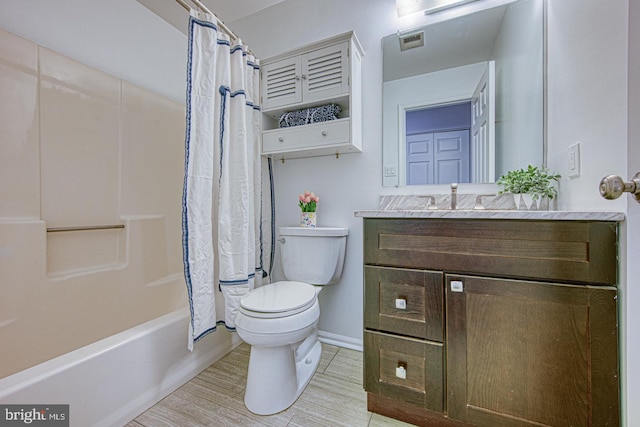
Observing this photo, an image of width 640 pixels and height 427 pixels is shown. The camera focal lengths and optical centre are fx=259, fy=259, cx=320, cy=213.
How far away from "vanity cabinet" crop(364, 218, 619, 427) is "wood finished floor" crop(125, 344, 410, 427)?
5.5 inches

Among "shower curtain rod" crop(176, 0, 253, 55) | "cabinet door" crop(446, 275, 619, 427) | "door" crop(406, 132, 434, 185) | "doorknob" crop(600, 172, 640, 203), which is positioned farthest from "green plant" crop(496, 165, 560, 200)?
"shower curtain rod" crop(176, 0, 253, 55)

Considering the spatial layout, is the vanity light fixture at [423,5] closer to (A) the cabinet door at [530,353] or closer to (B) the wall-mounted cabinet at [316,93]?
(B) the wall-mounted cabinet at [316,93]

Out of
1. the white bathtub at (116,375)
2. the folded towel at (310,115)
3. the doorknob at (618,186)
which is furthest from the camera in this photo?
the folded towel at (310,115)

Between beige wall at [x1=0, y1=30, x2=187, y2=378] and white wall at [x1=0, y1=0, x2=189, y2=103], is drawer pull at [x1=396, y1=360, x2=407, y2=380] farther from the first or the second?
white wall at [x1=0, y1=0, x2=189, y2=103]

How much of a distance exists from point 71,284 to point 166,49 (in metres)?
1.67

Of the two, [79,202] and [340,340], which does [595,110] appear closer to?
[340,340]

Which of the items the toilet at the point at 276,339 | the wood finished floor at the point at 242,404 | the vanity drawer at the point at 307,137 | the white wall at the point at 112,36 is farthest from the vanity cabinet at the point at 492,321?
the white wall at the point at 112,36

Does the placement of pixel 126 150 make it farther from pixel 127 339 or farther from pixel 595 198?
pixel 595 198

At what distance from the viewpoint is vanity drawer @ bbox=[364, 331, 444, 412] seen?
963 mm

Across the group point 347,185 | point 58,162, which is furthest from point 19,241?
point 347,185

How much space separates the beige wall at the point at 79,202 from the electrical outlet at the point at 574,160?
2240mm

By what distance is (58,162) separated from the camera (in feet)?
4.57

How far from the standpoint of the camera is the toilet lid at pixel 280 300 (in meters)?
1.10

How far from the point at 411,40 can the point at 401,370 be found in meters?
1.70
